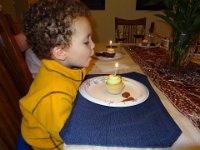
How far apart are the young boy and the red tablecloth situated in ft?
1.20

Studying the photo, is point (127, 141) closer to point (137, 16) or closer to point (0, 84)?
point (0, 84)

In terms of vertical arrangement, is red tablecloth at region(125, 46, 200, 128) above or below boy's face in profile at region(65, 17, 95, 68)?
below

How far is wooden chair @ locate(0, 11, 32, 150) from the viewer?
771 millimetres

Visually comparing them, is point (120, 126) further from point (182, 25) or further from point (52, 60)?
point (182, 25)

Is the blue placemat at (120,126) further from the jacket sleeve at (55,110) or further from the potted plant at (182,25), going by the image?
the potted plant at (182,25)

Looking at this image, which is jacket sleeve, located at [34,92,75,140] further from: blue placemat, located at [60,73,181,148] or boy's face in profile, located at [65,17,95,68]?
boy's face in profile, located at [65,17,95,68]

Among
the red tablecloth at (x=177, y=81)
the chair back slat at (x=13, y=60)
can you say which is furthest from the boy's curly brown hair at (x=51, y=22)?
the red tablecloth at (x=177, y=81)

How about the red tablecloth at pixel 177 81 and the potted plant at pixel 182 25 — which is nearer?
the red tablecloth at pixel 177 81

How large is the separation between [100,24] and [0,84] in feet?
9.59

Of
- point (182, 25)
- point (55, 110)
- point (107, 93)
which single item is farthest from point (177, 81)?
point (55, 110)

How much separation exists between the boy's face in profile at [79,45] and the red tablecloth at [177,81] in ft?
1.14

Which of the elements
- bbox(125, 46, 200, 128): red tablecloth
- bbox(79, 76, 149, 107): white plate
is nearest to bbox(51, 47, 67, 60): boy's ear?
bbox(79, 76, 149, 107): white plate

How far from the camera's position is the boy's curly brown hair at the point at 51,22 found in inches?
28.4

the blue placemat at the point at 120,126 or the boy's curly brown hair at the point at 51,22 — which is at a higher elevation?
the boy's curly brown hair at the point at 51,22
